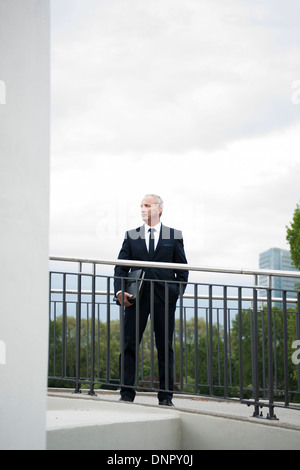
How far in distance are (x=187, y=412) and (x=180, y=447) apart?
260 mm

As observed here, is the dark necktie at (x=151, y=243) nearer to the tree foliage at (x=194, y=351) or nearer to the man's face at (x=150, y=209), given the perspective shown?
the man's face at (x=150, y=209)

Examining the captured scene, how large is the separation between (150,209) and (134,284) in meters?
0.67

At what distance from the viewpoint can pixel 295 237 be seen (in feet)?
88.7

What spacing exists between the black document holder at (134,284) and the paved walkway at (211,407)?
868 millimetres

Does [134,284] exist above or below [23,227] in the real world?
below

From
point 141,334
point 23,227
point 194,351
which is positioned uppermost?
point 23,227

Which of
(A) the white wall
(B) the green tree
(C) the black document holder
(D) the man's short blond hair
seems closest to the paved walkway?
(C) the black document holder

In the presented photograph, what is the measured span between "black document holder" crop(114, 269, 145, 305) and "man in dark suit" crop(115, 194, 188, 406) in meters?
0.05

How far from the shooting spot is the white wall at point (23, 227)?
10.8 ft

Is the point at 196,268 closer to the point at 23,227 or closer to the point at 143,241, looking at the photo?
the point at 143,241

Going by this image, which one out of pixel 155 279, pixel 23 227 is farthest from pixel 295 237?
pixel 23 227

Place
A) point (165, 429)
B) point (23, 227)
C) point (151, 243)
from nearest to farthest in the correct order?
point (23, 227) → point (165, 429) → point (151, 243)
